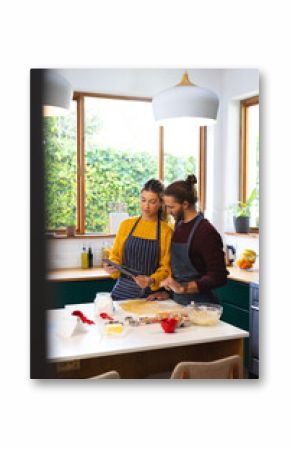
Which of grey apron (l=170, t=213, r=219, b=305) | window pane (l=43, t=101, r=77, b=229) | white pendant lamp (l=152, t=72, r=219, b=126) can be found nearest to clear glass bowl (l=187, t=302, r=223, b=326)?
grey apron (l=170, t=213, r=219, b=305)

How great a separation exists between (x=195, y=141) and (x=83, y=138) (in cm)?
43

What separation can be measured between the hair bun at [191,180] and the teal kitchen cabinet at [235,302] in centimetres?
39

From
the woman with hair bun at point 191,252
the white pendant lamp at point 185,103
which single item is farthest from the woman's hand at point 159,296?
the white pendant lamp at point 185,103

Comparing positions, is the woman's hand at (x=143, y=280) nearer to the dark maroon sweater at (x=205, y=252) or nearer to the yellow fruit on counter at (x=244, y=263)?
the dark maroon sweater at (x=205, y=252)

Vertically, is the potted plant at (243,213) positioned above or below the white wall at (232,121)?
below

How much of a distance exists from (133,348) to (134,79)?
966 mm

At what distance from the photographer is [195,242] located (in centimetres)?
181

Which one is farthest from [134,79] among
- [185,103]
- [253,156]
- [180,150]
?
[253,156]

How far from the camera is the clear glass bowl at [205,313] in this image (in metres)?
1.83

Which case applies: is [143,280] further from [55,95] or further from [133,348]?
[55,95]

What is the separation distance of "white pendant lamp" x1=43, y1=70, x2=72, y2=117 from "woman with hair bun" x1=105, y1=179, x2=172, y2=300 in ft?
1.34

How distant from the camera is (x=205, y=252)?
1820mm
